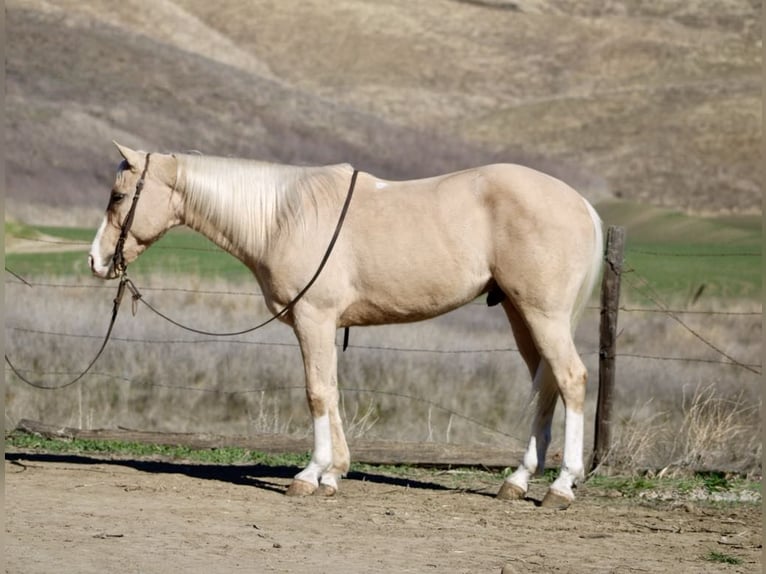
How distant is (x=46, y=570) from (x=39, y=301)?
28.1ft

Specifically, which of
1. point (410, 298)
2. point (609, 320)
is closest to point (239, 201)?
point (410, 298)

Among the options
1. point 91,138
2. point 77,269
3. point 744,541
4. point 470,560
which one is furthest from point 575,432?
point 91,138

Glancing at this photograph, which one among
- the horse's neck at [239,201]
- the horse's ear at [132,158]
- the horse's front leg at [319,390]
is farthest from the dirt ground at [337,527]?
the horse's ear at [132,158]

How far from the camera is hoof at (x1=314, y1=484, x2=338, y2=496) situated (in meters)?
7.65

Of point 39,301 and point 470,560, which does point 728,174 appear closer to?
point 39,301

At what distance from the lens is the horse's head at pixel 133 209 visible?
7.75 metres

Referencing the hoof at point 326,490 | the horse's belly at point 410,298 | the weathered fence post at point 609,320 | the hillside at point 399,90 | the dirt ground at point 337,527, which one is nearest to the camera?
the dirt ground at point 337,527

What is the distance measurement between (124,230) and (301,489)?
5.78ft

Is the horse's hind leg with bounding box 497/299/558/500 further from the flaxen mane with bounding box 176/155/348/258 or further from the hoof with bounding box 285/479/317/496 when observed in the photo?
the flaxen mane with bounding box 176/155/348/258

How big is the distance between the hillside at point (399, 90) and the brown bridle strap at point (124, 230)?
1871cm

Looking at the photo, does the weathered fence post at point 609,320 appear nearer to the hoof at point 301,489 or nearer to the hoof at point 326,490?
the hoof at point 326,490

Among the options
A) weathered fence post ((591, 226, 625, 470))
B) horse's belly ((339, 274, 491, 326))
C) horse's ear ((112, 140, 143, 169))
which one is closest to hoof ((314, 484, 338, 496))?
horse's belly ((339, 274, 491, 326))

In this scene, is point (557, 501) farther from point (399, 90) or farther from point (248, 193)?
point (399, 90)

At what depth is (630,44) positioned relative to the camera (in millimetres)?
64312
